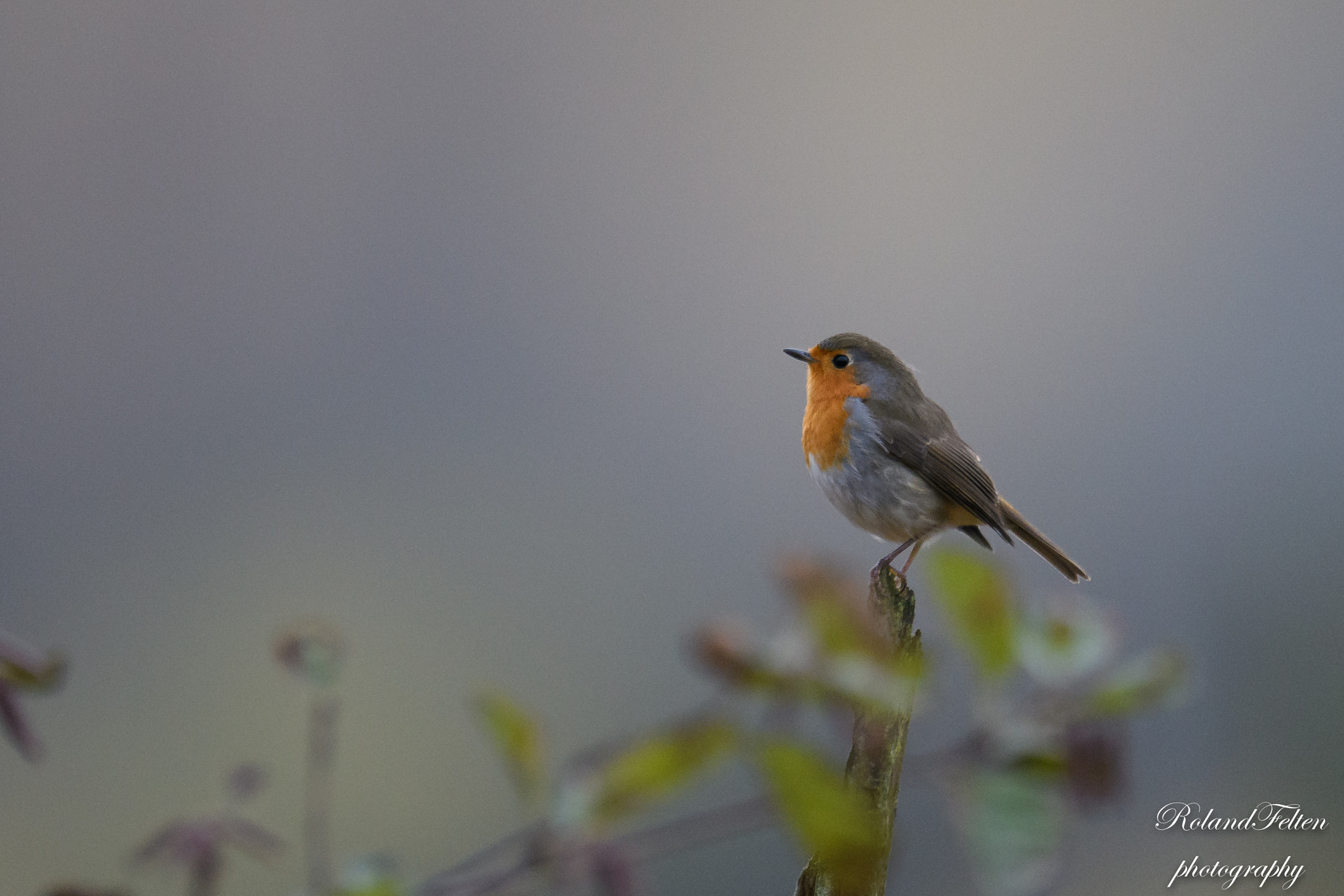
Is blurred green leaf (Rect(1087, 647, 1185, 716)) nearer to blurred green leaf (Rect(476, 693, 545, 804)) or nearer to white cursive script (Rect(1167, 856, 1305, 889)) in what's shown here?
blurred green leaf (Rect(476, 693, 545, 804))

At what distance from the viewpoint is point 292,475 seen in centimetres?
3128

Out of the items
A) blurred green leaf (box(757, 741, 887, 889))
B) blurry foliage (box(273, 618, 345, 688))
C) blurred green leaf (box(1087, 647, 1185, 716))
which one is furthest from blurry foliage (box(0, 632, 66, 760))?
blurred green leaf (box(1087, 647, 1185, 716))

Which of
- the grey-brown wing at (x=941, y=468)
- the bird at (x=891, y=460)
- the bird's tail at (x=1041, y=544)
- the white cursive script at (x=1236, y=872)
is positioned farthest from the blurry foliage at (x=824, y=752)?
the bird's tail at (x=1041, y=544)

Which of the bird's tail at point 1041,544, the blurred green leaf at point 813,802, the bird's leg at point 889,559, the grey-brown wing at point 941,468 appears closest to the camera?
the blurred green leaf at point 813,802

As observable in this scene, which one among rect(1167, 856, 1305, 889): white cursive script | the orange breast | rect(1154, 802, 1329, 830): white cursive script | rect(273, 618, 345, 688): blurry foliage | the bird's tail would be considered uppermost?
the orange breast

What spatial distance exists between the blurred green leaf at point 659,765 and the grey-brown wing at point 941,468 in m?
2.92

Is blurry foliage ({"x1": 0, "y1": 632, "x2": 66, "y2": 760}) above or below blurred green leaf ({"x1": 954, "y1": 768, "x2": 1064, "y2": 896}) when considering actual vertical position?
above

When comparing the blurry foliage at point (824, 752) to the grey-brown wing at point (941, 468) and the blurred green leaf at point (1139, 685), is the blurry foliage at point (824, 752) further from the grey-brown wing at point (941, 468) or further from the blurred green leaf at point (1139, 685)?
the grey-brown wing at point (941, 468)

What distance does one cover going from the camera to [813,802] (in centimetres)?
40

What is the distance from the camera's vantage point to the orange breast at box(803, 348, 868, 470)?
134 inches

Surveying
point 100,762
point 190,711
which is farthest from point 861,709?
point 190,711

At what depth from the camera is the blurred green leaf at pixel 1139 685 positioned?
531mm

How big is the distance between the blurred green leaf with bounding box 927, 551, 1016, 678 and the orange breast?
2.87 meters

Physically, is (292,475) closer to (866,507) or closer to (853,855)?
(866,507)
